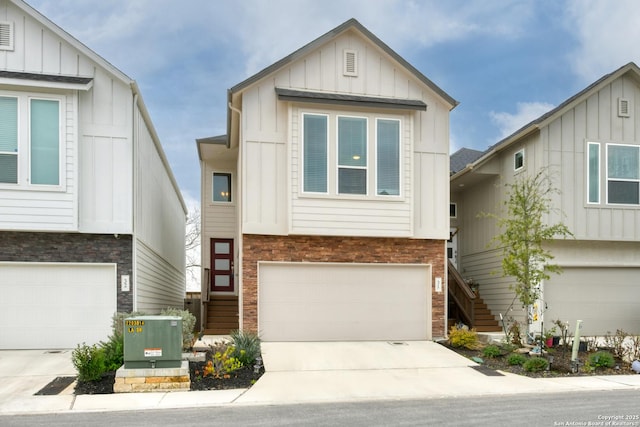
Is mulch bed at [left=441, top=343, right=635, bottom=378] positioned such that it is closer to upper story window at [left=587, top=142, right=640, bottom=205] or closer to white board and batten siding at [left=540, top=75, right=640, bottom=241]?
white board and batten siding at [left=540, top=75, right=640, bottom=241]

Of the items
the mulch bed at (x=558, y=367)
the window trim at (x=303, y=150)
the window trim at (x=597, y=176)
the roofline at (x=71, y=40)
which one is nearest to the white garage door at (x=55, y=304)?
the roofline at (x=71, y=40)

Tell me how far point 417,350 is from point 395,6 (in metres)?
15.9

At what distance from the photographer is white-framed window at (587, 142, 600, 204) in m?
14.9

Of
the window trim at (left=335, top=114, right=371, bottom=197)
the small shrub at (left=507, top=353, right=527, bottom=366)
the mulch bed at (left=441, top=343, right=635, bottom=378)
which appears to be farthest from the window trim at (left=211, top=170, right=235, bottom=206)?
the small shrub at (left=507, top=353, right=527, bottom=366)

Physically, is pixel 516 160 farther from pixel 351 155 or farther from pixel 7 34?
pixel 7 34

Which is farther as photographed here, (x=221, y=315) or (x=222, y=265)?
(x=222, y=265)

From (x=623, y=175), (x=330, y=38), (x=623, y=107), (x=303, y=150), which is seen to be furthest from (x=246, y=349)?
(x=623, y=107)

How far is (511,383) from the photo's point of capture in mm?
9594

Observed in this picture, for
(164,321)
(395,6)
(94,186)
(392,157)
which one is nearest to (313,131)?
(392,157)

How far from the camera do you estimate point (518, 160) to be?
15992 mm

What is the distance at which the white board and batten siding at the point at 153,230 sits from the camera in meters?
13.2

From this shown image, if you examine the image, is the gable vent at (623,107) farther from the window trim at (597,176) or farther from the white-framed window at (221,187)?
the white-framed window at (221,187)

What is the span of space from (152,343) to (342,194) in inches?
247

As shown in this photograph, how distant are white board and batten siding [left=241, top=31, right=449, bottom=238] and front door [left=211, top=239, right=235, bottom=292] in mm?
6490
